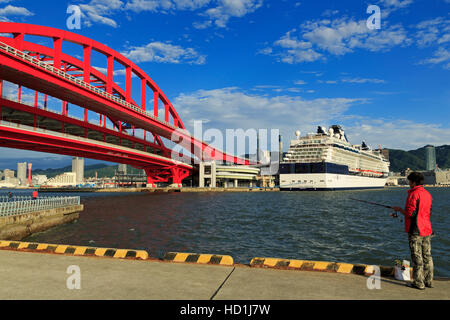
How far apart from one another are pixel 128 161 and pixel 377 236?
6791 centimetres

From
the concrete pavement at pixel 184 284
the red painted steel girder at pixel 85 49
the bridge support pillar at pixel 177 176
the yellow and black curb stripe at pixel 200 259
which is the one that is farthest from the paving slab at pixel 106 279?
the bridge support pillar at pixel 177 176

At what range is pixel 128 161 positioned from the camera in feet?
251

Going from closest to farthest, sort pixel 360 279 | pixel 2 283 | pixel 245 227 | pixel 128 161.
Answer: pixel 2 283 < pixel 360 279 < pixel 245 227 < pixel 128 161

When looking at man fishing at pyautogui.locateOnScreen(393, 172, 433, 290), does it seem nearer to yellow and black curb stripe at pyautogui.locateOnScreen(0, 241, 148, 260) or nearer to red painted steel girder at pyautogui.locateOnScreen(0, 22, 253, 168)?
yellow and black curb stripe at pyautogui.locateOnScreen(0, 241, 148, 260)

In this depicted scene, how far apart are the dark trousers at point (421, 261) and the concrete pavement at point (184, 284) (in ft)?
0.62

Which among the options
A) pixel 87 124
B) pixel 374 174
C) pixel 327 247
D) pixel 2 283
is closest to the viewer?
pixel 2 283

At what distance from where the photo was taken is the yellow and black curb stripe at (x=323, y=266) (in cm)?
671

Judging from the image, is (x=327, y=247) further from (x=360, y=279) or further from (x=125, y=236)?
(x=125, y=236)

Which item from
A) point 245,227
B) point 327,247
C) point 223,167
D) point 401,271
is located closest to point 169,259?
point 401,271

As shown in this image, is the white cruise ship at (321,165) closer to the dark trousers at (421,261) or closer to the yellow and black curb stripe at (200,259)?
the yellow and black curb stripe at (200,259)

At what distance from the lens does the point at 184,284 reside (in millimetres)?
5750

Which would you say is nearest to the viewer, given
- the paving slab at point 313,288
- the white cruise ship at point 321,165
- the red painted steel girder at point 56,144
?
the paving slab at point 313,288

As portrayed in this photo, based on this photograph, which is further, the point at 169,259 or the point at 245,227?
the point at 245,227
